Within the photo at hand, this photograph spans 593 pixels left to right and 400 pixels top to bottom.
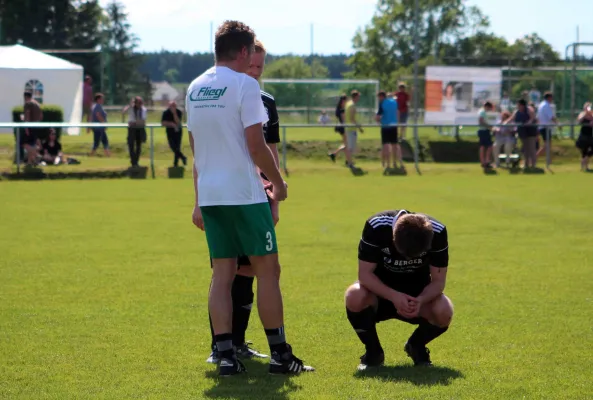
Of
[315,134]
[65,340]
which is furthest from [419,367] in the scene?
[315,134]

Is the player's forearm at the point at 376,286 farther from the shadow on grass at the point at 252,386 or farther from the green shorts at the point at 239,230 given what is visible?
the shadow on grass at the point at 252,386

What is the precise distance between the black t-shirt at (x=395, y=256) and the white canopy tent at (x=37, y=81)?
3060cm

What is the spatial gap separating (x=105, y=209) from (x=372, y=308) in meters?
10.9

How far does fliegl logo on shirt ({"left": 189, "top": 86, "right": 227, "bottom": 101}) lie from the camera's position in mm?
5523

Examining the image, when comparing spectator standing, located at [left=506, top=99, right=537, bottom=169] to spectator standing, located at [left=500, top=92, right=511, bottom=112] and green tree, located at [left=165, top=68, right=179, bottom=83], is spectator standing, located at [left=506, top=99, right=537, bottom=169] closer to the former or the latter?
spectator standing, located at [left=500, top=92, right=511, bottom=112]

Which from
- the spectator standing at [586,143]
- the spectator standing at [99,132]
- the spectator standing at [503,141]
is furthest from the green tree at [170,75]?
the spectator standing at [586,143]

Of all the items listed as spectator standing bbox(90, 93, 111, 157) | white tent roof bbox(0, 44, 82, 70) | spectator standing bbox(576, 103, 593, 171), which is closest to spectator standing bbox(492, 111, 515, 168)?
spectator standing bbox(576, 103, 593, 171)

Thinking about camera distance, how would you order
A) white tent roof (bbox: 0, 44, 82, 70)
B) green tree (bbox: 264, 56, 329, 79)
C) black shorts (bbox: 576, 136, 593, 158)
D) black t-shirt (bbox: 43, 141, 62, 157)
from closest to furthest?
1. black t-shirt (bbox: 43, 141, 62, 157)
2. black shorts (bbox: 576, 136, 593, 158)
3. white tent roof (bbox: 0, 44, 82, 70)
4. green tree (bbox: 264, 56, 329, 79)

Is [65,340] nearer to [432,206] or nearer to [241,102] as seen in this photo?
[241,102]

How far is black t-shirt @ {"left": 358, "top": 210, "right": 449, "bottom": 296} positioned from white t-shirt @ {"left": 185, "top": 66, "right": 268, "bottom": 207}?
2.32 feet

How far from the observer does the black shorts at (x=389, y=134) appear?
80.2ft

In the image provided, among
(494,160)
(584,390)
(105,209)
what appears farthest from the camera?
(494,160)

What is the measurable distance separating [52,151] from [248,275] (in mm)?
19353

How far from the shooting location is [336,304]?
819cm
